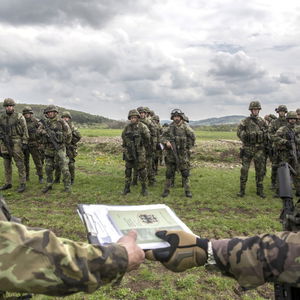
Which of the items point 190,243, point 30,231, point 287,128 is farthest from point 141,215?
point 287,128

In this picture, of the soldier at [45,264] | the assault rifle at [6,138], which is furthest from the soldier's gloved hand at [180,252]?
the assault rifle at [6,138]

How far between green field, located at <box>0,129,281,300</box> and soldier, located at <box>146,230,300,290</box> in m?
2.53

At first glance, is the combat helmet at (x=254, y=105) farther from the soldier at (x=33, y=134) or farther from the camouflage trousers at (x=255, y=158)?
the soldier at (x=33, y=134)

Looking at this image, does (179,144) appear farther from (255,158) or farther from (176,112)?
(255,158)

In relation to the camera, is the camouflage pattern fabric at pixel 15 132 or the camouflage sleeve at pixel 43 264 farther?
the camouflage pattern fabric at pixel 15 132

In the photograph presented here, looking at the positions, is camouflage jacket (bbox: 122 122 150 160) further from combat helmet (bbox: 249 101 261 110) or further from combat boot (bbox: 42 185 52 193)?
combat helmet (bbox: 249 101 261 110)

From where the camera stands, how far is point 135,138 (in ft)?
31.9

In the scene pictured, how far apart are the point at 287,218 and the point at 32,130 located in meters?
10.8

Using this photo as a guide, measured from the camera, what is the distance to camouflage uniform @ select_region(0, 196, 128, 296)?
4.61 ft

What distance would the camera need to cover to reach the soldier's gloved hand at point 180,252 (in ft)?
6.01

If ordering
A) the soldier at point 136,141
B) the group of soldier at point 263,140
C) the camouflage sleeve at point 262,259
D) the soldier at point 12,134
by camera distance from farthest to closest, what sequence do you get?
the soldier at point 12,134, the soldier at point 136,141, the group of soldier at point 263,140, the camouflage sleeve at point 262,259

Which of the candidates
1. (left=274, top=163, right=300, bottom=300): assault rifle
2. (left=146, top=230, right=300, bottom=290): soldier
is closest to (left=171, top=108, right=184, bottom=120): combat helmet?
(left=274, top=163, right=300, bottom=300): assault rifle

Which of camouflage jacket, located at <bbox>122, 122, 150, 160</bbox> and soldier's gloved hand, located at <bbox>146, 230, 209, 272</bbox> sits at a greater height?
camouflage jacket, located at <bbox>122, 122, 150, 160</bbox>

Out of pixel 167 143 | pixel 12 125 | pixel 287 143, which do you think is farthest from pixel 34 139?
pixel 287 143
